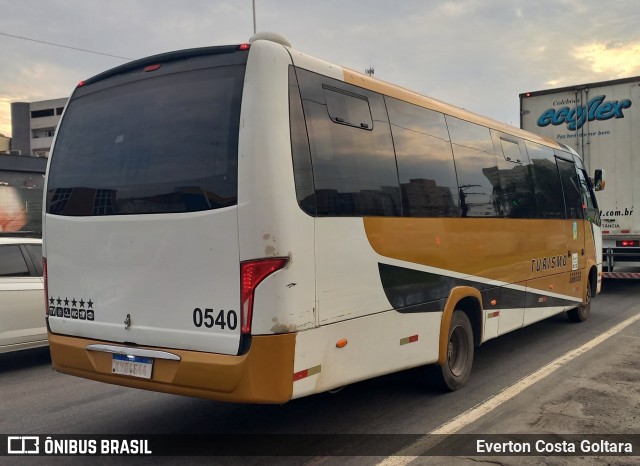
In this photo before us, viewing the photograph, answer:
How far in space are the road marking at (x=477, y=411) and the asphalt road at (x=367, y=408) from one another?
61mm

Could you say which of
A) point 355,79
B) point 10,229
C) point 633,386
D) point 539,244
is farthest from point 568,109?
point 10,229

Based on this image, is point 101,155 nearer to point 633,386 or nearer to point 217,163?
point 217,163

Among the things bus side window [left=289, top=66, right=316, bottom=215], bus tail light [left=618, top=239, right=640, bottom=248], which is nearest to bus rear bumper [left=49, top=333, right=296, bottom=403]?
bus side window [left=289, top=66, right=316, bottom=215]

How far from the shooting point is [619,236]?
509 inches

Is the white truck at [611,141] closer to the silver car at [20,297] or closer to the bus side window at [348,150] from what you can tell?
the bus side window at [348,150]

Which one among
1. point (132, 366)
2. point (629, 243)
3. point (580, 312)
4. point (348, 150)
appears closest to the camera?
point (132, 366)

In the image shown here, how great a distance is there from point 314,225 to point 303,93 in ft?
3.25

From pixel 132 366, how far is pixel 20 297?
12.5 feet

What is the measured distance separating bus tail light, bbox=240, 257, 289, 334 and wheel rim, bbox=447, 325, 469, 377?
9.91ft

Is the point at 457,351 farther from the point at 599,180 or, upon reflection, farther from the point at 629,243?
the point at 629,243

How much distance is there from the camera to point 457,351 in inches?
251

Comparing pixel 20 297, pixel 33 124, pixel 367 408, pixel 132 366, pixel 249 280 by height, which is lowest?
pixel 367 408

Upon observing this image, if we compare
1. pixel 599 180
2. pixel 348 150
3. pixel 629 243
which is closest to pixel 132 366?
pixel 348 150

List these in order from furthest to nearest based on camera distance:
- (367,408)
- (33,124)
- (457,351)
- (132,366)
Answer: (33,124) < (457,351) < (367,408) < (132,366)
